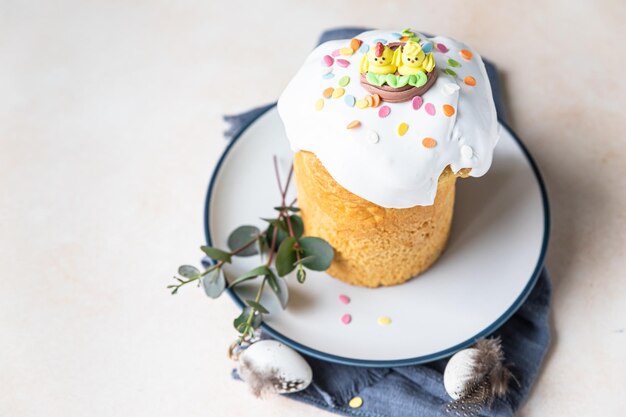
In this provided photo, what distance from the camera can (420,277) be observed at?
1.75 m

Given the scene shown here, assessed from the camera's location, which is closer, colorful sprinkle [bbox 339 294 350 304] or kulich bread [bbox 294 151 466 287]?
kulich bread [bbox 294 151 466 287]

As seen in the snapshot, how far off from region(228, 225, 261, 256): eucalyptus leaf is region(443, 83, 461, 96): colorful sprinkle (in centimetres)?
63

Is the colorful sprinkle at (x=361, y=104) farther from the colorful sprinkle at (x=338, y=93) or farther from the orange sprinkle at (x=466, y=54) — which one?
the orange sprinkle at (x=466, y=54)

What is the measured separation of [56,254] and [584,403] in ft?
4.61

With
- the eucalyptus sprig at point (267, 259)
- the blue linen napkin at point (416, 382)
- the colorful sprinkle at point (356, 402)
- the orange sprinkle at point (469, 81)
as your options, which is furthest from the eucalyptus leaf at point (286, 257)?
the orange sprinkle at point (469, 81)

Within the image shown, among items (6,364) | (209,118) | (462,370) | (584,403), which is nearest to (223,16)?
(209,118)

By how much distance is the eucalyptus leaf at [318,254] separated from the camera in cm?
165

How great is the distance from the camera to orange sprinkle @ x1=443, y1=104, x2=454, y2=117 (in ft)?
4.47

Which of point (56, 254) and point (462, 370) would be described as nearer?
point (462, 370)

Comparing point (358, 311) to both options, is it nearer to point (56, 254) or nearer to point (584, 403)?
point (584, 403)

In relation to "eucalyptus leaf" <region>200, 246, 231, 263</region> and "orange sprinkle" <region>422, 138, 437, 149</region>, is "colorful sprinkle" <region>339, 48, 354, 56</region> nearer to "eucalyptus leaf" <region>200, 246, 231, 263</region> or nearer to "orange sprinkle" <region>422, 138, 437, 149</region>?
"orange sprinkle" <region>422, 138, 437, 149</region>

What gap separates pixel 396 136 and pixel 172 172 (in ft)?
2.99

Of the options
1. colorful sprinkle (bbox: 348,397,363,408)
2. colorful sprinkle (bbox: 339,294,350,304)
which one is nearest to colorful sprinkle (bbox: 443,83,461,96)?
colorful sprinkle (bbox: 339,294,350,304)

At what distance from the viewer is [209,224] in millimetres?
1795
